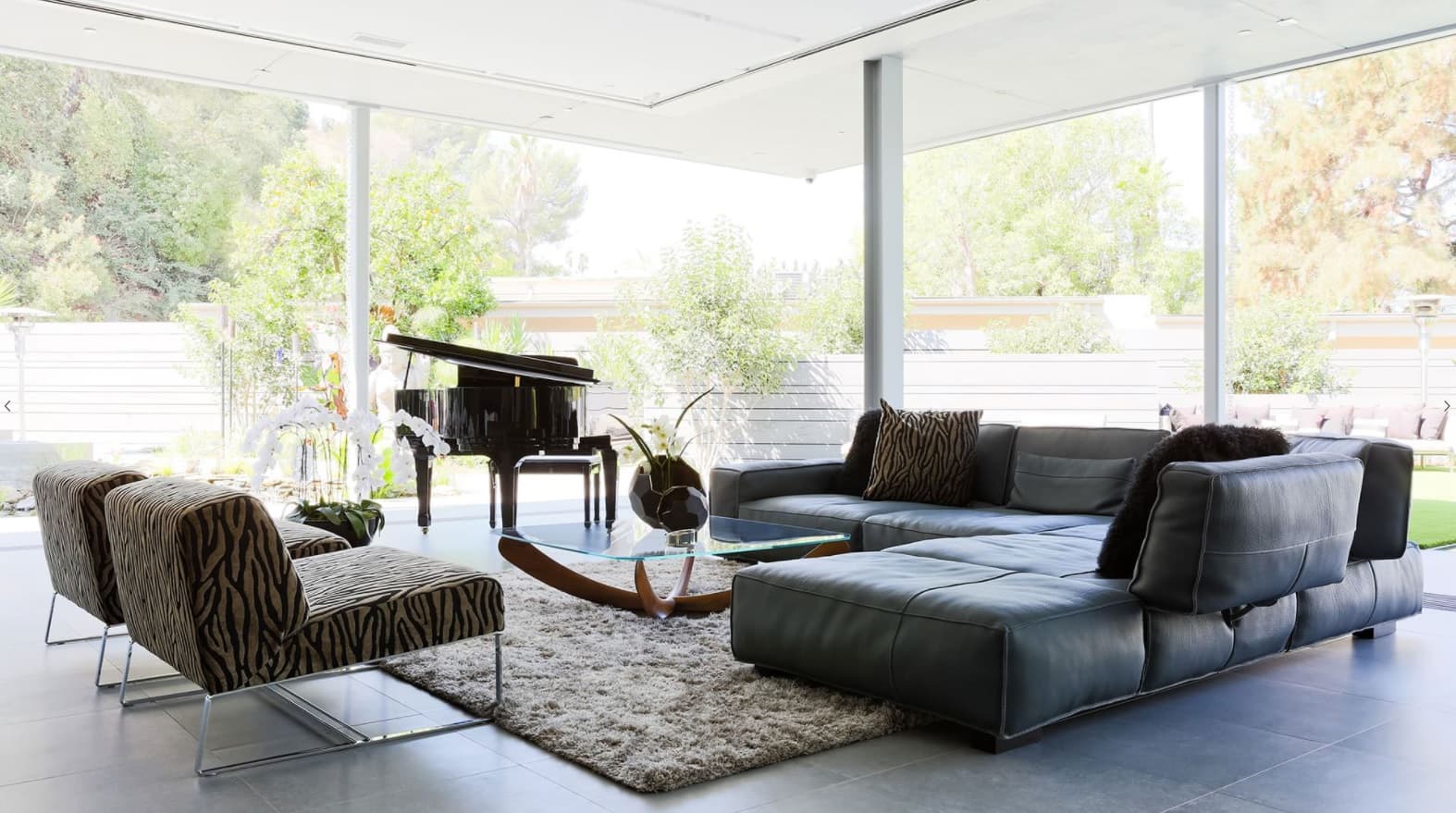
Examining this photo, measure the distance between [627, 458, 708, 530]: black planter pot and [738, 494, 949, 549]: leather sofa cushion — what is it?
0.82 meters

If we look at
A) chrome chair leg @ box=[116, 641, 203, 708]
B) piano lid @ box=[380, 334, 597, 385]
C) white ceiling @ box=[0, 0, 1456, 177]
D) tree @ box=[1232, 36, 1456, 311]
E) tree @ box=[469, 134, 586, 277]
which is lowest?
chrome chair leg @ box=[116, 641, 203, 708]

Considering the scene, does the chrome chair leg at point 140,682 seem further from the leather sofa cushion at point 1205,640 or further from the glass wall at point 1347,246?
the glass wall at point 1347,246

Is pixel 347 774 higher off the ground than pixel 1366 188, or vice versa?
pixel 1366 188

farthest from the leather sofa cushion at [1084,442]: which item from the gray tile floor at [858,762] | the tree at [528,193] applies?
the tree at [528,193]

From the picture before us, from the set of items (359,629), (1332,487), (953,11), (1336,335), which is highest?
(953,11)

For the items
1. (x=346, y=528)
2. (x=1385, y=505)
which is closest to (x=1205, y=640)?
(x=1385, y=505)

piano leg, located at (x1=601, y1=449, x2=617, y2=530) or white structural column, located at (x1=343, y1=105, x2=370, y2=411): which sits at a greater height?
white structural column, located at (x1=343, y1=105, x2=370, y2=411)

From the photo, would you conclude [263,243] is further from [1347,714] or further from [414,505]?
[1347,714]

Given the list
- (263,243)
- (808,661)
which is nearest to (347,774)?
(808,661)

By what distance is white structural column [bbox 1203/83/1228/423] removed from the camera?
5.91 metres

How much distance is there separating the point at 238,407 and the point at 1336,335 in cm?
788

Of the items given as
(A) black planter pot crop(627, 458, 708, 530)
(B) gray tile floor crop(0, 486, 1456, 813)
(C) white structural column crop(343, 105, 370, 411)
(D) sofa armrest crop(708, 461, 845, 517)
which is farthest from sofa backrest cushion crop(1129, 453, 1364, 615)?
(C) white structural column crop(343, 105, 370, 411)

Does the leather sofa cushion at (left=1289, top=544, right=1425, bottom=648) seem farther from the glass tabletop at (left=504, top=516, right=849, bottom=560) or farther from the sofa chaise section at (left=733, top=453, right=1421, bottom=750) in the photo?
the glass tabletop at (left=504, top=516, right=849, bottom=560)

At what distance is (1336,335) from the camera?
6.20 m
